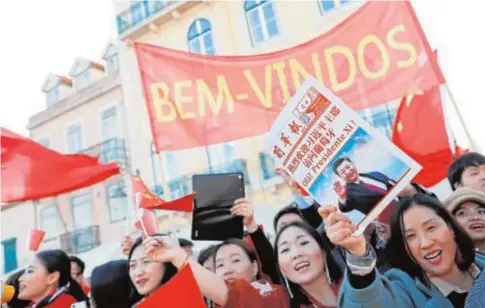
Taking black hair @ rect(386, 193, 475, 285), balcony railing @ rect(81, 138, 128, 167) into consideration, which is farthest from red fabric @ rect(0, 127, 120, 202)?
balcony railing @ rect(81, 138, 128, 167)

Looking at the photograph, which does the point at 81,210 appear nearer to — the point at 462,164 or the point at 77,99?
the point at 77,99

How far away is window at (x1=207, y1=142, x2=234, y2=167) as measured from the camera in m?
10.4

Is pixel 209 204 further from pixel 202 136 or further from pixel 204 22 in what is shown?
pixel 204 22

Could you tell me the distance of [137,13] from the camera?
13250 mm

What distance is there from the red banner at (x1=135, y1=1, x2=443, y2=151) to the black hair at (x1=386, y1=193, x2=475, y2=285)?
159 cm

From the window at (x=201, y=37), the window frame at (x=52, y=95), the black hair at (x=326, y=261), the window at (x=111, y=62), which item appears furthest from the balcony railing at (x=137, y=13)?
the black hair at (x=326, y=261)

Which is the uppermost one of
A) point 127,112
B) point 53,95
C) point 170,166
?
point 53,95

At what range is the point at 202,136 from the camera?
387 cm

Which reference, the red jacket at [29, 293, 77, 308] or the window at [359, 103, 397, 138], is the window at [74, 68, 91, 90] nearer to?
the window at [359, 103, 397, 138]

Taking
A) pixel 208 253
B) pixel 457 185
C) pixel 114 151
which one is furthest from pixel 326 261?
pixel 114 151

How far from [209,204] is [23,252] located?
14.0m

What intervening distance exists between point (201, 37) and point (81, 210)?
20.0 feet

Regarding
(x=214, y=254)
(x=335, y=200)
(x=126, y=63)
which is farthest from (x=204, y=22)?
(x=335, y=200)

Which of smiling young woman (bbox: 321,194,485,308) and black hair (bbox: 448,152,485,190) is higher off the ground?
black hair (bbox: 448,152,485,190)
